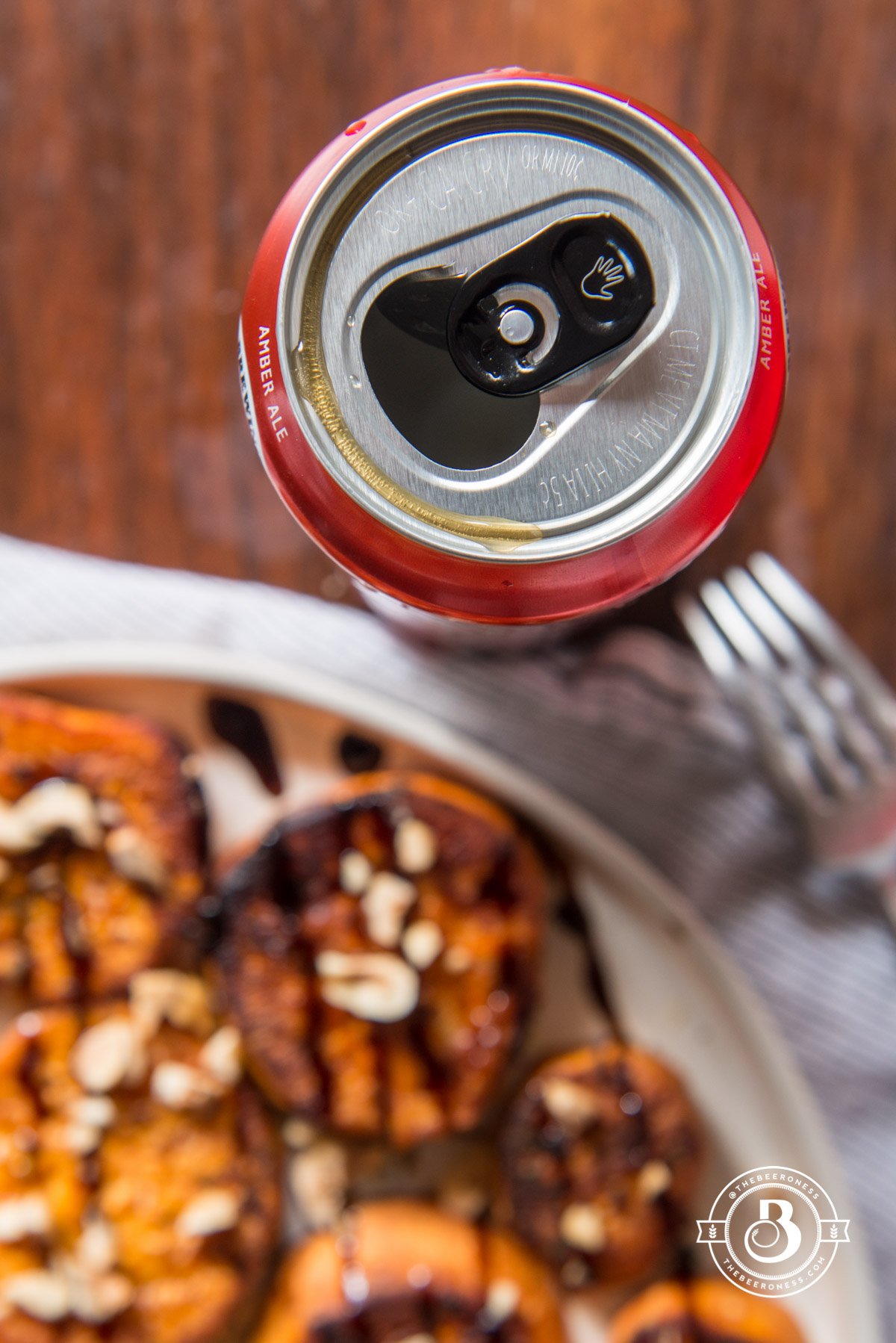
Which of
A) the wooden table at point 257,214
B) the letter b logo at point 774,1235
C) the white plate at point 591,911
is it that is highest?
the wooden table at point 257,214

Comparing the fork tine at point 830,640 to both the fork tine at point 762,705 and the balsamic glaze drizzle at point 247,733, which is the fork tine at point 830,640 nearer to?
the fork tine at point 762,705

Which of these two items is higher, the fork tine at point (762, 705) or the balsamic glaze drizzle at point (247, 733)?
the balsamic glaze drizzle at point (247, 733)

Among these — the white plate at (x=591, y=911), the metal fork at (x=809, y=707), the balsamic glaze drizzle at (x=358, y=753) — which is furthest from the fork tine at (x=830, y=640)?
the balsamic glaze drizzle at (x=358, y=753)

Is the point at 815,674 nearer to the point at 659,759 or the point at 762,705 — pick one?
the point at 762,705

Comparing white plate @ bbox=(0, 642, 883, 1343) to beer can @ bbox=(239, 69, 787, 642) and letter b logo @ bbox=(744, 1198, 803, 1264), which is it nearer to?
letter b logo @ bbox=(744, 1198, 803, 1264)

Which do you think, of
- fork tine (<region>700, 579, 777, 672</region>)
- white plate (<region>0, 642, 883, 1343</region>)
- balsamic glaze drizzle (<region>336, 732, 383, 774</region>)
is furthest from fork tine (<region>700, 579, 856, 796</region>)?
balsamic glaze drizzle (<region>336, 732, 383, 774</region>)

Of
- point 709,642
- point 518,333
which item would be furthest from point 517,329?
point 709,642

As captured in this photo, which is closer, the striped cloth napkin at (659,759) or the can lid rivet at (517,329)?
the can lid rivet at (517,329)

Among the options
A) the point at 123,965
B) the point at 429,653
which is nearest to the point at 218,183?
the point at 429,653
